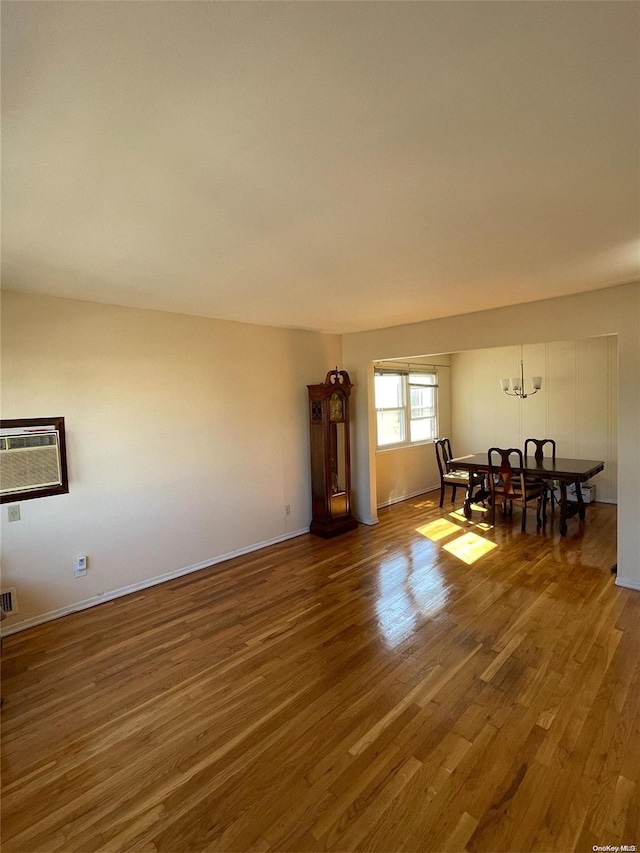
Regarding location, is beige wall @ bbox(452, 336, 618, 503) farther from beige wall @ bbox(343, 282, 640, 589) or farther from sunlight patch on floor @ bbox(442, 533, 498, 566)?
sunlight patch on floor @ bbox(442, 533, 498, 566)

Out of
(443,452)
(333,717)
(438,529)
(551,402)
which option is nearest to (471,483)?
(443,452)

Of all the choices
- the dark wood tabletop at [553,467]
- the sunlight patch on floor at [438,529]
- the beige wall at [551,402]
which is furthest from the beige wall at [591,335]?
the beige wall at [551,402]

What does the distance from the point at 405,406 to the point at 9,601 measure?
18.1 feet

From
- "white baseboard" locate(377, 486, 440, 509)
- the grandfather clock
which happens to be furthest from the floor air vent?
"white baseboard" locate(377, 486, 440, 509)

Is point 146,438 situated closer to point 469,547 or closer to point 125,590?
point 125,590

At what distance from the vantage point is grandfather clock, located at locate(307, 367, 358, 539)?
4863 millimetres

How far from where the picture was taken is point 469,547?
4531mm

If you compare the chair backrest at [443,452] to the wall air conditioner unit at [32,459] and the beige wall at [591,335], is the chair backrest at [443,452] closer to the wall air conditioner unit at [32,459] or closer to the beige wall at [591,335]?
the beige wall at [591,335]

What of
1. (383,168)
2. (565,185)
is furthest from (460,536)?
(383,168)

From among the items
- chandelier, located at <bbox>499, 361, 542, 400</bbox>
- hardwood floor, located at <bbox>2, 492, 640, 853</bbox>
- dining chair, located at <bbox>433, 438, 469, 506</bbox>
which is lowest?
hardwood floor, located at <bbox>2, 492, 640, 853</bbox>

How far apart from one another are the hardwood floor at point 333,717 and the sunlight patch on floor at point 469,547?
477mm

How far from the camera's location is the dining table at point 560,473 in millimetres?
4816

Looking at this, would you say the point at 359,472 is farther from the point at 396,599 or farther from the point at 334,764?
the point at 334,764

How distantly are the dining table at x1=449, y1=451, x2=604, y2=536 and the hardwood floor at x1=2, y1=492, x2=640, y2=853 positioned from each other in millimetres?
1315
